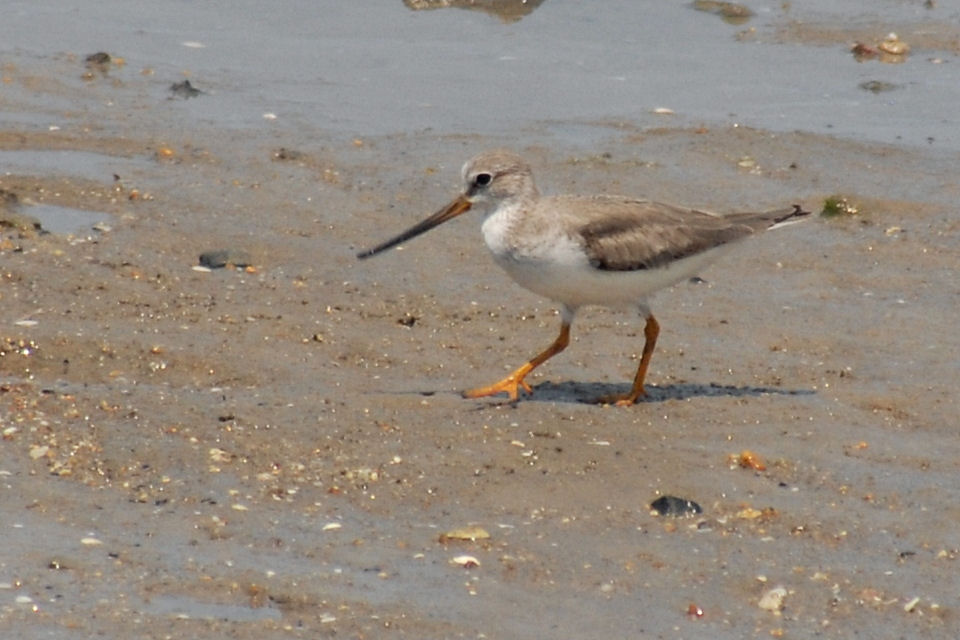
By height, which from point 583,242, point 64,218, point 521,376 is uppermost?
point 583,242

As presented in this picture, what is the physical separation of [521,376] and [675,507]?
1.43 meters

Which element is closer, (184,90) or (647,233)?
(647,233)

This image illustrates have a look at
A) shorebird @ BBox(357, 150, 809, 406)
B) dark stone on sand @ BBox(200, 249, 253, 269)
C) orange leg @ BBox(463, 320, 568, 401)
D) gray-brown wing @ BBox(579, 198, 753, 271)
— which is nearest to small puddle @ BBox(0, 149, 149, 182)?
dark stone on sand @ BBox(200, 249, 253, 269)

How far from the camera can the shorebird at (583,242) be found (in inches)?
312

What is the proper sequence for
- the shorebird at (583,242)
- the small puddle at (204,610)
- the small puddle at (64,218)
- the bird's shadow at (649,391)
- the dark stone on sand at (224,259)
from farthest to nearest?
the small puddle at (64,218) < the dark stone on sand at (224,259) < the bird's shadow at (649,391) < the shorebird at (583,242) < the small puddle at (204,610)

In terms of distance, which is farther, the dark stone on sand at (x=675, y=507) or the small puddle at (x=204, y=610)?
the dark stone on sand at (x=675, y=507)

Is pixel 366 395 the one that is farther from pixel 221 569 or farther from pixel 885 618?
pixel 885 618

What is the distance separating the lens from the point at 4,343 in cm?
784

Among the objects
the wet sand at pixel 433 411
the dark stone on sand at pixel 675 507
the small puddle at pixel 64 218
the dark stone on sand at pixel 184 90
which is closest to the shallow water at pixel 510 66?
the dark stone on sand at pixel 184 90

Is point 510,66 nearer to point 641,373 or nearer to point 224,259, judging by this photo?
point 224,259

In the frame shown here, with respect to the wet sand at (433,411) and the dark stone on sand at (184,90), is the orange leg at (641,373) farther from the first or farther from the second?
the dark stone on sand at (184,90)

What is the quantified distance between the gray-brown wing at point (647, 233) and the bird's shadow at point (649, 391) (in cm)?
62

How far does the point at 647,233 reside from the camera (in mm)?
8188

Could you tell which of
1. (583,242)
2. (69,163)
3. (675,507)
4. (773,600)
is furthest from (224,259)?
(773,600)
